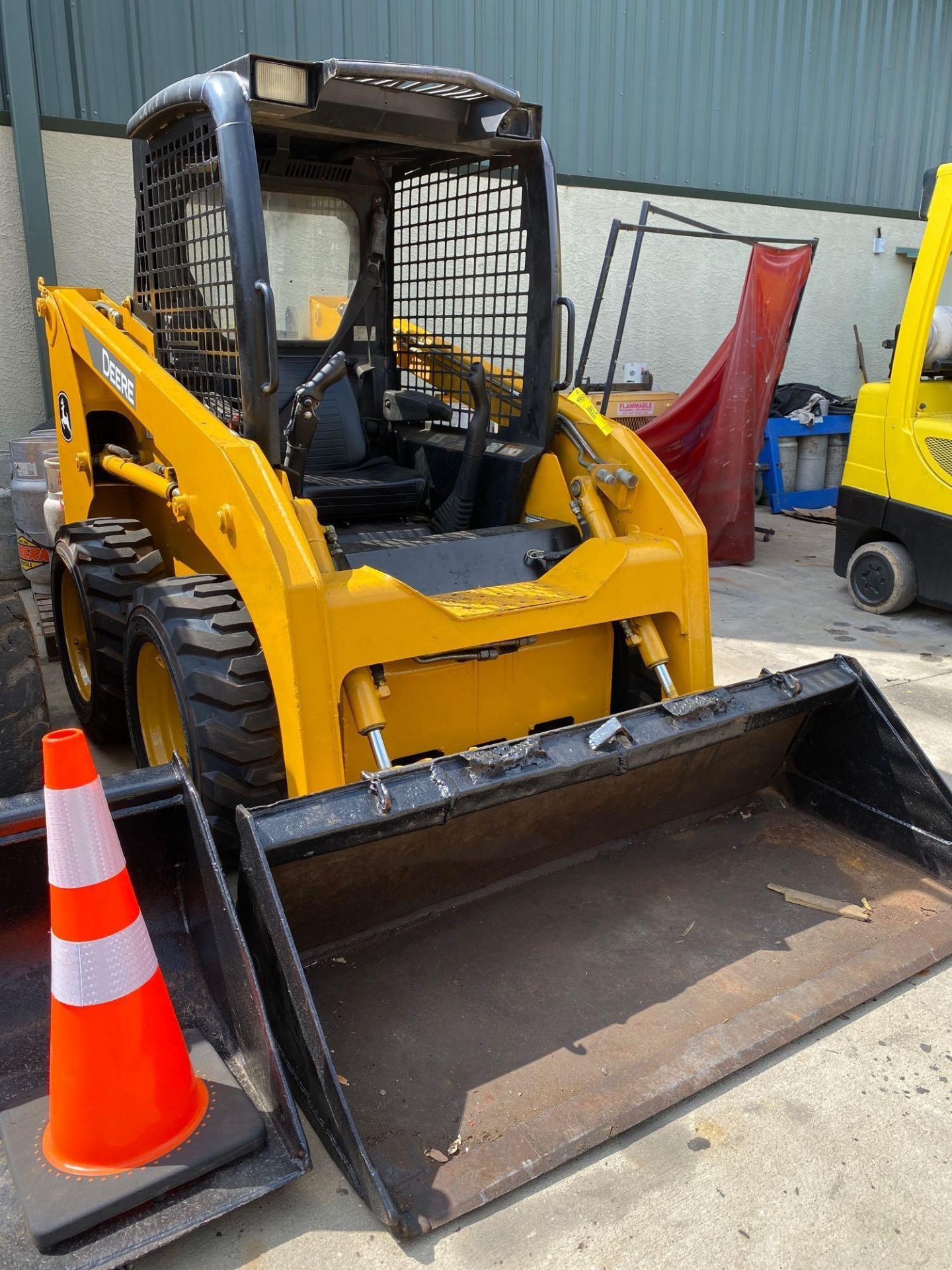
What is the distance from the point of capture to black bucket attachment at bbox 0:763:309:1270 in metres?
1.80

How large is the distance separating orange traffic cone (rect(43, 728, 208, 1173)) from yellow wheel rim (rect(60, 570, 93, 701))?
8.77 feet

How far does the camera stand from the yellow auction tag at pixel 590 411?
354cm

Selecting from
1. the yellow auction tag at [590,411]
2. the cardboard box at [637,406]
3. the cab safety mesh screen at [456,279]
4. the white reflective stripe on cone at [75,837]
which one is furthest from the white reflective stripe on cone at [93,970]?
the cardboard box at [637,406]

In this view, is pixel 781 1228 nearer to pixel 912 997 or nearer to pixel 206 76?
pixel 912 997

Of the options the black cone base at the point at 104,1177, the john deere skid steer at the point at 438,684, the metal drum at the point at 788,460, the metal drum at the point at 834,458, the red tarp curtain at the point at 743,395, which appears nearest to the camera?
the black cone base at the point at 104,1177

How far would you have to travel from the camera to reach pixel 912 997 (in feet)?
8.45

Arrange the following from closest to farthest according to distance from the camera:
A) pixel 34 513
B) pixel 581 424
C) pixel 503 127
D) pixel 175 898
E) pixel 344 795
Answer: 1. pixel 344 795
2. pixel 175 898
3. pixel 503 127
4. pixel 581 424
5. pixel 34 513

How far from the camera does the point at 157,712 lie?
345 cm

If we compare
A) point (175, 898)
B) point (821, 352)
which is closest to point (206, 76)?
point (175, 898)

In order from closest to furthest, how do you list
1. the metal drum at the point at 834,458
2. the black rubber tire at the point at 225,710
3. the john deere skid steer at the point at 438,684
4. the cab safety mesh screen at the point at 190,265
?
the john deere skid steer at the point at 438,684 → the black rubber tire at the point at 225,710 → the cab safety mesh screen at the point at 190,265 → the metal drum at the point at 834,458

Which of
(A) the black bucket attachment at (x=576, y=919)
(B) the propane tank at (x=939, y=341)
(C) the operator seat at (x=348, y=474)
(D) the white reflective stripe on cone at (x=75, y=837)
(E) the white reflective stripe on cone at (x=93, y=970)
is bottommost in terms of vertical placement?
(A) the black bucket attachment at (x=576, y=919)

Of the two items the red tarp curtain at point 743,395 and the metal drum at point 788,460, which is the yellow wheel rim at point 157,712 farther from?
the metal drum at point 788,460

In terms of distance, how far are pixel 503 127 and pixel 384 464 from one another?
1.39 meters

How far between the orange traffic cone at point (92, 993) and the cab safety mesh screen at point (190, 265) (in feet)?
5.11
